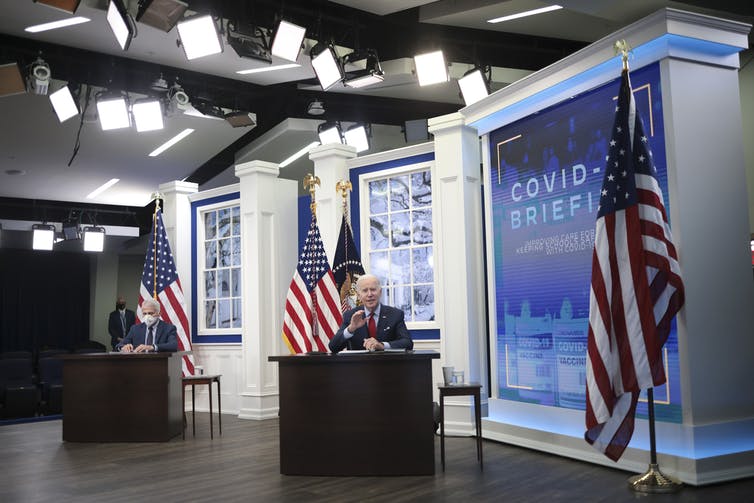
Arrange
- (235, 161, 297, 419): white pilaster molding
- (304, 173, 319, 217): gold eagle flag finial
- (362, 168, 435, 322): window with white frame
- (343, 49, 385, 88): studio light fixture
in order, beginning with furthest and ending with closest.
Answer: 1. (235, 161, 297, 419): white pilaster molding
2. (304, 173, 319, 217): gold eagle flag finial
3. (362, 168, 435, 322): window with white frame
4. (343, 49, 385, 88): studio light fixture

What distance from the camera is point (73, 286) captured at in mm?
16453

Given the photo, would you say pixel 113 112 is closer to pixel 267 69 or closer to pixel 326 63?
pixel 267 69

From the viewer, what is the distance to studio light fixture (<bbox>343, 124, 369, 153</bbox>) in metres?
9.59

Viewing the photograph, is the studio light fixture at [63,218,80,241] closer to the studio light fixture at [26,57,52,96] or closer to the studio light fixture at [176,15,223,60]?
the studio light fixture at [26,57,52,96]

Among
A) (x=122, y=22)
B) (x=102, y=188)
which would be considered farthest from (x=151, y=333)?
(x=102, y=188)

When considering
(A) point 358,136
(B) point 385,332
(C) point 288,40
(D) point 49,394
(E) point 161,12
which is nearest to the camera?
(B) point 385,332

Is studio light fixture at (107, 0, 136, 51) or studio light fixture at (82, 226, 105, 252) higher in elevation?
studio light fixture at (107, 0, 136, 51)

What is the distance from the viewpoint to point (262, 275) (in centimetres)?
841

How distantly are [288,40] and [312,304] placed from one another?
260 cm

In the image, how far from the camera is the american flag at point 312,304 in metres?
7.14

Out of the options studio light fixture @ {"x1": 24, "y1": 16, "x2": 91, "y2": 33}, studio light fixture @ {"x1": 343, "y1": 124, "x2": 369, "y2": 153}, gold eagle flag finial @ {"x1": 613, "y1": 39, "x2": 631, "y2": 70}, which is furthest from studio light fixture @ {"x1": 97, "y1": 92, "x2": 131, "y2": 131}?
gold eagle flag finial @ {"x1": 613, "y1": 39, "x2": 631, "y2": 70}

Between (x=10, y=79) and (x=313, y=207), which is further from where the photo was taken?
(x=313, y=207)

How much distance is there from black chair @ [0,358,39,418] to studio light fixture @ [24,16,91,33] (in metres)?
5.61

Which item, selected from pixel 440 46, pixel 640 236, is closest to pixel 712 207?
pixel 640 236
